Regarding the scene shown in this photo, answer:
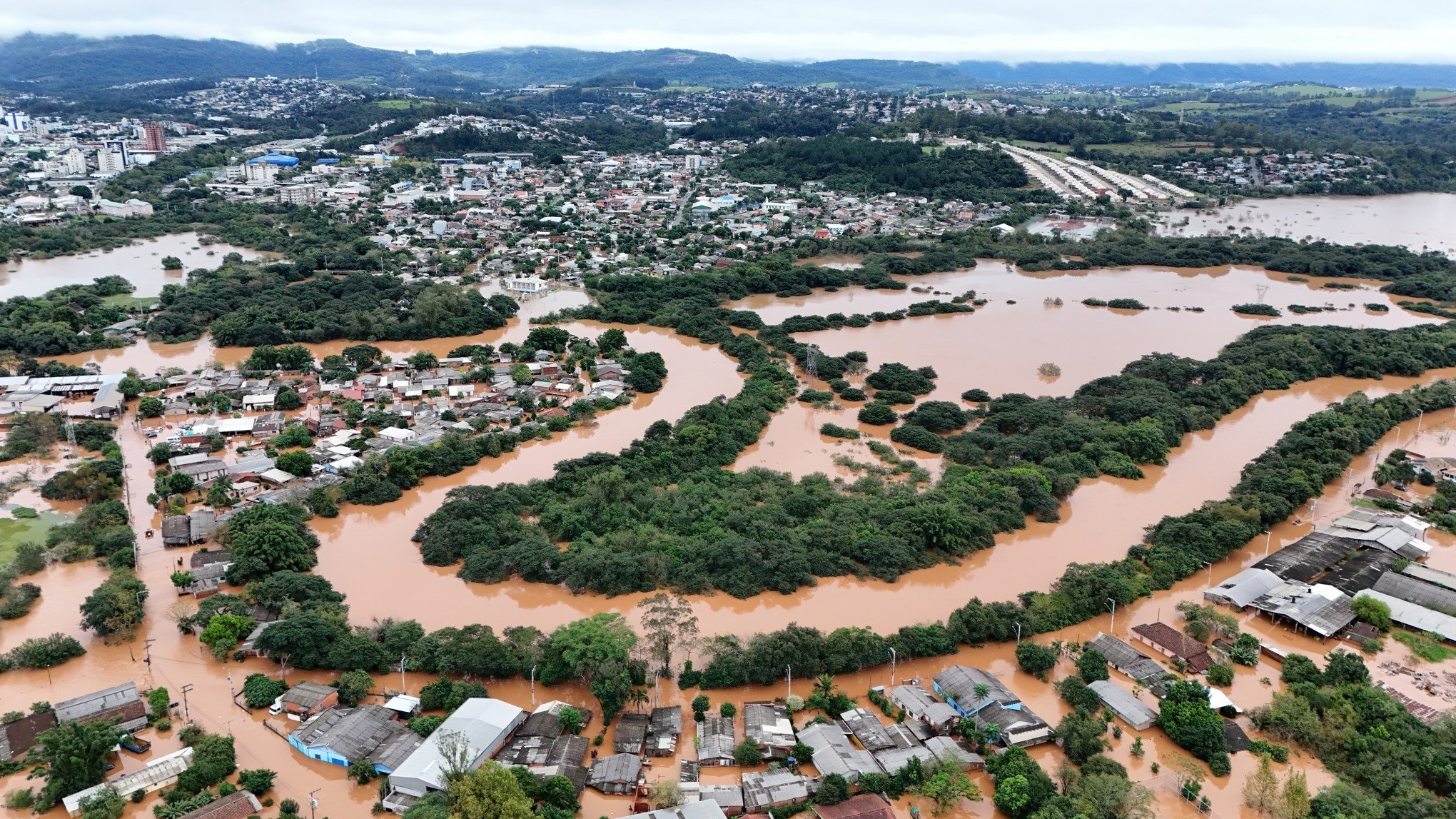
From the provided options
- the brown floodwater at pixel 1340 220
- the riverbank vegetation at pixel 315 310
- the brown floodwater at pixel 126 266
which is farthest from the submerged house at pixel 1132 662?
the brown floodwater at pixel 1340 220

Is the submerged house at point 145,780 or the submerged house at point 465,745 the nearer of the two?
the submerged house at point 145,780

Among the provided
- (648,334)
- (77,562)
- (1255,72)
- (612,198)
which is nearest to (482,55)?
(612,198)

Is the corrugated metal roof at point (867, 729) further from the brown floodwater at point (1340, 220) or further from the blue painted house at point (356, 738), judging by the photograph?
the brown floodwater at point (1340, 220)

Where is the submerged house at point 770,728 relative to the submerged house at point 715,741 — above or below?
above

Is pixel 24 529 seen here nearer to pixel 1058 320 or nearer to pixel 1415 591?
pixel 1415 591

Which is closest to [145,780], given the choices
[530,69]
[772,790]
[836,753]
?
[772,790]

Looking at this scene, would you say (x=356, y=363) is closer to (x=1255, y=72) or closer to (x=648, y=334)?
(x=648, y=334)
